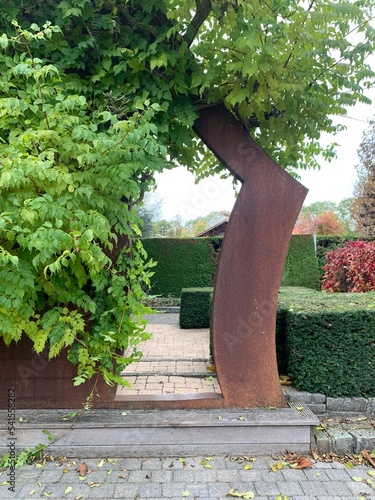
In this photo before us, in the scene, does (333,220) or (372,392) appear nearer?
(372,392)

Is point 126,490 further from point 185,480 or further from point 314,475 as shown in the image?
point 314,475

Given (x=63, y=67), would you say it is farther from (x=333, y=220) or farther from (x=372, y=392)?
(x=333, y=220)

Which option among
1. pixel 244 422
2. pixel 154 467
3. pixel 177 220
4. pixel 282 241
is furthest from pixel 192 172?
pixel 177 220

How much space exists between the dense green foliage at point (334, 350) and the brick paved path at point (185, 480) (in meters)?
0.69

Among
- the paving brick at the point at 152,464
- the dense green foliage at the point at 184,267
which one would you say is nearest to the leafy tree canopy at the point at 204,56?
the paving brick at the point at 152,464

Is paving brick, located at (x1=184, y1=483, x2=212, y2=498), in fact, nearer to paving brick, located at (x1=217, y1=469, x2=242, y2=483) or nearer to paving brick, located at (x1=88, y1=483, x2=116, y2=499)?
paving brick, located at (x1=217, y1=469, x2=242, y2=483)

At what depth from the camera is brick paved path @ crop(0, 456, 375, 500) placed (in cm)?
242

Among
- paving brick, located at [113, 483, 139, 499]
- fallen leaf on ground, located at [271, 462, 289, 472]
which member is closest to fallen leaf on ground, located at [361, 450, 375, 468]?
fallen leaf on ground, located at [271, 462, 289, 472]

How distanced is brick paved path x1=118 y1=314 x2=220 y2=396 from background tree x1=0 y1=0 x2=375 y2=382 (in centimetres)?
88

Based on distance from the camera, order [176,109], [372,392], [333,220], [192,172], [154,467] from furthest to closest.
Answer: [333,220]
[192,172]
[372,392]
[176,109]
[154,467]

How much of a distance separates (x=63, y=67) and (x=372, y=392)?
3446 millimetres

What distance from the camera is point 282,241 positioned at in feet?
10.4

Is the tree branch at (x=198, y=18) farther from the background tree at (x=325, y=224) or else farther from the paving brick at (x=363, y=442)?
the background tree at (x=325, y=224)

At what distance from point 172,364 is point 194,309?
307 centimetres
